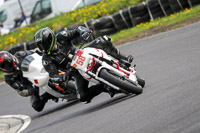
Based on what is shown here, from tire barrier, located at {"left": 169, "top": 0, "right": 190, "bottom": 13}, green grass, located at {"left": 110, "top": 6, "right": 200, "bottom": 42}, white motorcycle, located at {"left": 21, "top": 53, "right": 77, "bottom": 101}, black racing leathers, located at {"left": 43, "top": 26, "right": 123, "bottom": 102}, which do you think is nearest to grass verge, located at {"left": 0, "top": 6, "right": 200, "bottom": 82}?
green grass, located at {"left": 110, "top": 6, "right": 200, "bottom": 42}

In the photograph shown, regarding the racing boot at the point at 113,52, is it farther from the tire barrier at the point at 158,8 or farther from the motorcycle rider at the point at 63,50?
the tire barrier at the point at 158,8

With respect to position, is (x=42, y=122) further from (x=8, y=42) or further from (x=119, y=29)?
(x=8, y=42)

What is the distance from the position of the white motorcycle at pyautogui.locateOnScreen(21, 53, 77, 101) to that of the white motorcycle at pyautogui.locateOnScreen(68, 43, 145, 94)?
66.0 inches

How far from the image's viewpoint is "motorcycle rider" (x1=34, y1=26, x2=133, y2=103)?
7359 mm

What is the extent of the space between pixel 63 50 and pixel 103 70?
3.10 feet

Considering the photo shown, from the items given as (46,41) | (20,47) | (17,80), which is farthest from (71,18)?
(46,41)

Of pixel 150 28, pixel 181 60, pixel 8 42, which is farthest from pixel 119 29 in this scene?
pixel 181 60

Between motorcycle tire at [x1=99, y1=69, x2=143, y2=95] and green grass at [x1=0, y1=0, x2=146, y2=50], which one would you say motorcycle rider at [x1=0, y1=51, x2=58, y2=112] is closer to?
motorcycle tire at [x1=99, y1=69, x2=143, y2=95]

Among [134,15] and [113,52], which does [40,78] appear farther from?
[134,15]

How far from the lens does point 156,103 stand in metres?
6.08

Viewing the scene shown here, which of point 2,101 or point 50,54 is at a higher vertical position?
point 50,54

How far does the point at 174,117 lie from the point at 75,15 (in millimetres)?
17360

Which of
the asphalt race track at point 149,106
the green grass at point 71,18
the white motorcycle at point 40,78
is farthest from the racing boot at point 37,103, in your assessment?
the green grass at point 71,18

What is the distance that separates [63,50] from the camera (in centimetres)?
748
